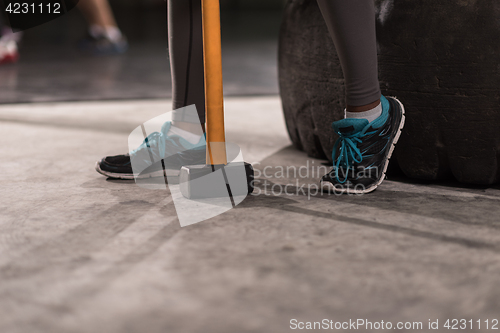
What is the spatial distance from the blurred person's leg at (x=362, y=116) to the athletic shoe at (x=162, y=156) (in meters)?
0.34

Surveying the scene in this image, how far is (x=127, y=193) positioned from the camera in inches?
47.6

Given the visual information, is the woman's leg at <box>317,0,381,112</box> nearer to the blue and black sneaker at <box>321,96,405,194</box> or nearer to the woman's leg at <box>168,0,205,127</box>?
the blue and black sneaker at <box>321,96,405,194</box>

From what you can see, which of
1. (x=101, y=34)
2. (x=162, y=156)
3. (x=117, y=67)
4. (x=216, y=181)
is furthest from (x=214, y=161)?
(x=101, y=34)

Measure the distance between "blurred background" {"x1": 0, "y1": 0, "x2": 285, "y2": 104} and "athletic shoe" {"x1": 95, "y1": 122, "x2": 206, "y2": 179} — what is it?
1319 millimetres

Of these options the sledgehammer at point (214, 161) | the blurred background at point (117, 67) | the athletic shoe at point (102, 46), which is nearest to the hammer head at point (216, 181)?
the sledgehammer at point (214, 161)

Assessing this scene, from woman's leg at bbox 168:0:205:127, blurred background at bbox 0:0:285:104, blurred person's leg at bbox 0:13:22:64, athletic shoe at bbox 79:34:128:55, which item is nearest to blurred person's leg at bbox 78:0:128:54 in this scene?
athletic shoe at bbox 79:34:128:55

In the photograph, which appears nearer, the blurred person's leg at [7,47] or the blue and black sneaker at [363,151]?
the blue and black sneaker at [363,151]

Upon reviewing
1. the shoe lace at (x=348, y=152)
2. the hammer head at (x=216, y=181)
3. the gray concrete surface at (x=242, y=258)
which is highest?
the shoe lace at (x=348, y=152)

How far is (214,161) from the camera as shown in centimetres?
118

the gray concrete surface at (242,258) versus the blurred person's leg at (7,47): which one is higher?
the blurred person's leg at (7,47)

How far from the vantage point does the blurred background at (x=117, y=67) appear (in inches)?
110

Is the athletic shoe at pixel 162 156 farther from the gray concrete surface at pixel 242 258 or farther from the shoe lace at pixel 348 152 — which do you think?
the shoe lace at pixel 348 152

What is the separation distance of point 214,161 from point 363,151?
321mm

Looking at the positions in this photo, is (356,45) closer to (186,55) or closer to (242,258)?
(186,55)
